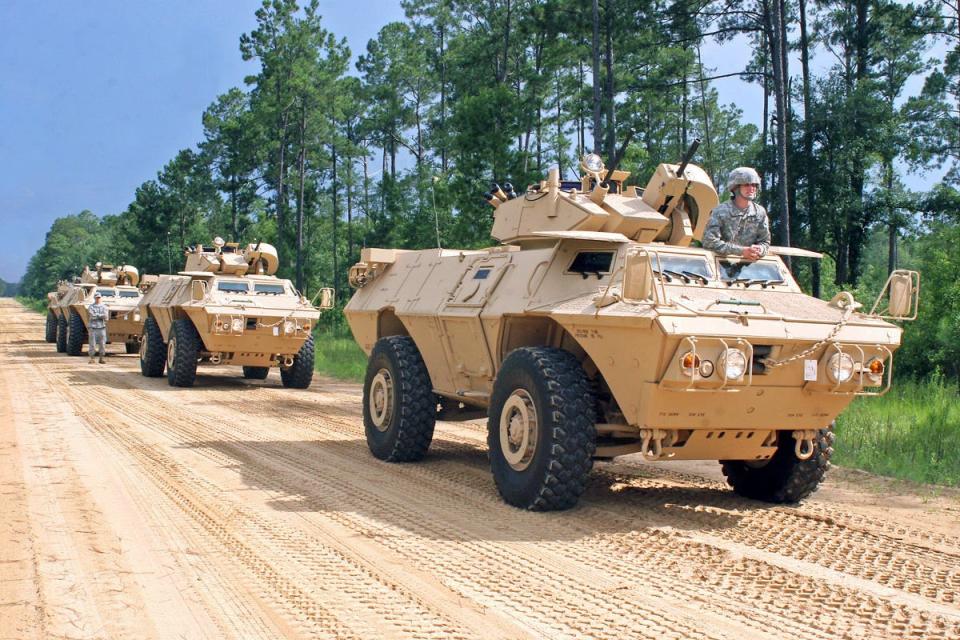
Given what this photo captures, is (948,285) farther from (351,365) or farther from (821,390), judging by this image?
(351,365)

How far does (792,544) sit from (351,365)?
14736 mm

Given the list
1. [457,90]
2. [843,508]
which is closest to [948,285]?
[843,508]

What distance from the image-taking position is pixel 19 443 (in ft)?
29.9

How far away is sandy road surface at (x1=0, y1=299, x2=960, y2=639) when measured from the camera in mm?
4211

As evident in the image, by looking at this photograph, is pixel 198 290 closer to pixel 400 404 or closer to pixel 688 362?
pixel 400 404

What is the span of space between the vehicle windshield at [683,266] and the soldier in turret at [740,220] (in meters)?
0.28

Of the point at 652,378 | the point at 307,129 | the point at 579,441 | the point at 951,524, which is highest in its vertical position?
the point at 307,129

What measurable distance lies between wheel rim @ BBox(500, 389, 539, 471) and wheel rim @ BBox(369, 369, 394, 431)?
6.39 feet

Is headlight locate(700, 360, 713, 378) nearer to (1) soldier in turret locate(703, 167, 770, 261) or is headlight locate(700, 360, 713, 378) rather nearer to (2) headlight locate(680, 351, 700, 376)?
(2) headlight locate(680, 351, 700, 376)

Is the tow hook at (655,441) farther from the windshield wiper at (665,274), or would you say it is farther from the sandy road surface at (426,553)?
the windshield wiper at (665,274)

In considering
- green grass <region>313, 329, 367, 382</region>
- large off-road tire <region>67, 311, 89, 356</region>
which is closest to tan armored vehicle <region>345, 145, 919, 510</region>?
green grass <region>313, 329, 367, 382</region>

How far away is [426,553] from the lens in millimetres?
5328

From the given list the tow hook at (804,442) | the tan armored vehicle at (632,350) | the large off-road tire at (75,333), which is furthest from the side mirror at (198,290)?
the tow hook at (804,442)

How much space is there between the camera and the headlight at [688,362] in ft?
18.1
